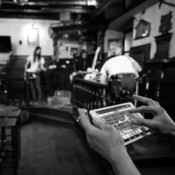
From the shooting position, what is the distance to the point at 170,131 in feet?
2.57

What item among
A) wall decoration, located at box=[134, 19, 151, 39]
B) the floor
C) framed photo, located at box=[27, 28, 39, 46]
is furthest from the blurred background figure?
framed photo, located at box=[27, 28, 39, 46]

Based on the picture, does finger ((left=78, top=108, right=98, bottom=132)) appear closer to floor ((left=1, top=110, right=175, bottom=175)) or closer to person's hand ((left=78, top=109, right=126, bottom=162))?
person's hand ((left=78, top=109, right=126, bottom=162))

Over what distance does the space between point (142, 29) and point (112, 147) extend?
4418mm

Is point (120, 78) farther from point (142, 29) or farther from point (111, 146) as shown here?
point (142, 29)

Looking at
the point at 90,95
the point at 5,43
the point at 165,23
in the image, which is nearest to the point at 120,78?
the point at 90,95

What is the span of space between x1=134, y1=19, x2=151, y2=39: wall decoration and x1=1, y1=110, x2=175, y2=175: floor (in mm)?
2814

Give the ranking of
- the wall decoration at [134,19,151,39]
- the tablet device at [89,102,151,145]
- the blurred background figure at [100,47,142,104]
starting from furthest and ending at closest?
the wall decoration at [134,19,151,39] → the blurred background figure at [100,47,142,104] → the tablet device at [89,102,151,145]

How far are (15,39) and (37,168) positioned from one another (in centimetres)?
647

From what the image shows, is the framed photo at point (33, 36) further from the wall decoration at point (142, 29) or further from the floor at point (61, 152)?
the floor at point (61, 152)

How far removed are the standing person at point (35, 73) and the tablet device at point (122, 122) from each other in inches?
197

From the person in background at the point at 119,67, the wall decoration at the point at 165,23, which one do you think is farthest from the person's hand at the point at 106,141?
the wall decoration at the point at 165,23

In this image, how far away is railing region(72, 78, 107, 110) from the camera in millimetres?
2525

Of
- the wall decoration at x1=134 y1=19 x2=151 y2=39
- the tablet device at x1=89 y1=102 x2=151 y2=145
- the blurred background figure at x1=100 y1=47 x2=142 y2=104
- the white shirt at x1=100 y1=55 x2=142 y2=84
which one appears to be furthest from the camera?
the wall decoration at x1=134 y1=19 x2=151 y2=39

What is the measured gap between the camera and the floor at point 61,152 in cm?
167
